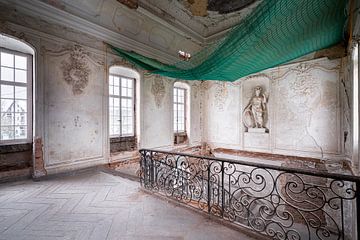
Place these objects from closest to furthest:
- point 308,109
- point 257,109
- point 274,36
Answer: point 274,36 → point 308,109 → point 257,109

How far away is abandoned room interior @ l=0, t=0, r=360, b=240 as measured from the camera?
219cm

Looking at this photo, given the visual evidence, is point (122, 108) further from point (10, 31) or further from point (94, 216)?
point (94, 216)

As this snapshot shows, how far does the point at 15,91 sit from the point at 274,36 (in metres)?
4.83

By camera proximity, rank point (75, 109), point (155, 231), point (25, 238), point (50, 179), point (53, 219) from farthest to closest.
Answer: point (75, 109), point (50, 179), point (53, 219), point (155, 231), point (25, 238)

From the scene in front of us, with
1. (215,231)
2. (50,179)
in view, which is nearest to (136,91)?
(50,179)

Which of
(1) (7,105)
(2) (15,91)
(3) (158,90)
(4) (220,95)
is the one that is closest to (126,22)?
(3) (158,90)

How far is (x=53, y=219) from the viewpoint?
7.02ft

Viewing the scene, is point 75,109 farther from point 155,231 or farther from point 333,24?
point 333,24

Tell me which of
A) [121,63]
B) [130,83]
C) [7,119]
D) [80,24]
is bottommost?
[7,119]

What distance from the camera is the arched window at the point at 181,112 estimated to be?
6.82m

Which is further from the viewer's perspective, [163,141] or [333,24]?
[163,141]

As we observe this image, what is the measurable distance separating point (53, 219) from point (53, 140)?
208 centimetres

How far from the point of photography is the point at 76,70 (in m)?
4.07

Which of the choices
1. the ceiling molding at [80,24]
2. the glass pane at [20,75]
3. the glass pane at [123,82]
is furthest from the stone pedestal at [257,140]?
the glass pane at [20,75]
